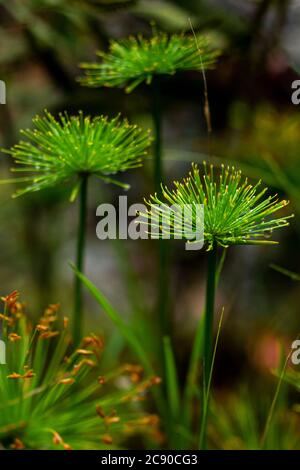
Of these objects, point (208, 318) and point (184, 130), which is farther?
point (184, 130)

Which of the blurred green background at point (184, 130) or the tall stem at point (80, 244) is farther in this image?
the blurred green background at point (184, 130)

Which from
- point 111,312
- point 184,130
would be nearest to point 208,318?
point 111,312

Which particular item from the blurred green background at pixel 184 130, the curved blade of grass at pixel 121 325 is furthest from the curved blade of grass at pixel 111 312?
the blurred green background at pixel 184 130

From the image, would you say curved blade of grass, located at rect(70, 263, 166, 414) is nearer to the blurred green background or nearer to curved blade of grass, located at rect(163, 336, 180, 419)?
curved blade of grass, located at rect(163, 336, 180, 419)

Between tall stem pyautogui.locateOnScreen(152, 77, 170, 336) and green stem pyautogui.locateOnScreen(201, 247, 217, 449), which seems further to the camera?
tall stem pyautogui.locateOnScreen(152, 77, 170, 336)

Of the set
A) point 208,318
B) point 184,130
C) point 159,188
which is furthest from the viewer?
point 184,130

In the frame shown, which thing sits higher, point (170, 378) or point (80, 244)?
point (80, 244)

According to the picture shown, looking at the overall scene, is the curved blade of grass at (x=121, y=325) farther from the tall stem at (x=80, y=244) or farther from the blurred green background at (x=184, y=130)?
the blurred green background at (x=184, y=130)

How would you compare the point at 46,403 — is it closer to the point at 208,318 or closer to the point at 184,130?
the point at 208,318

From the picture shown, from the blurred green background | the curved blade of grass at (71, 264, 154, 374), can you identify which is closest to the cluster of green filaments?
the curved blade of grass at (71, 264, 154, 374)
